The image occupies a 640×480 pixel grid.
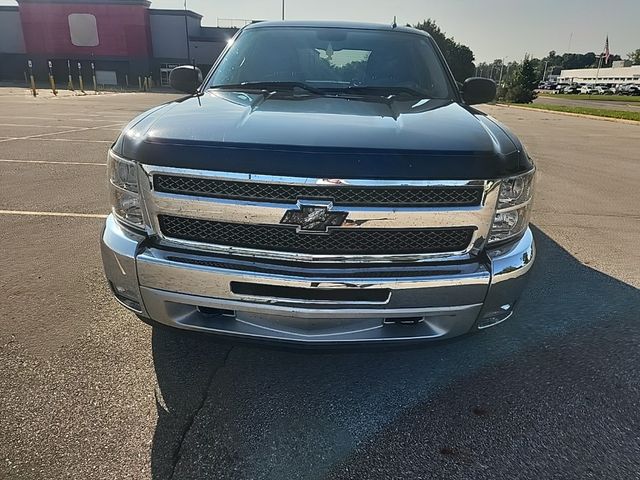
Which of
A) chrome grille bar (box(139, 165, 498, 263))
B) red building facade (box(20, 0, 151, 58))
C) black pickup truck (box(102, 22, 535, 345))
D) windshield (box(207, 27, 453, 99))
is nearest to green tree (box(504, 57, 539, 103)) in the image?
red building facade (box(20, 0, 151, 58))

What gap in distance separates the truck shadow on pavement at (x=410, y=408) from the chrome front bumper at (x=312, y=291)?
130 millimetres

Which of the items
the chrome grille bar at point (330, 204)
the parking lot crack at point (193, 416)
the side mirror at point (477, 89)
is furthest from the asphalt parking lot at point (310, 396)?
the side mirror at point (477, 89)

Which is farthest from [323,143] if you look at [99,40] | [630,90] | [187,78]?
[630,90]

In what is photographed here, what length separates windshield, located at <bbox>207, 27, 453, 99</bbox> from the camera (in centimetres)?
325

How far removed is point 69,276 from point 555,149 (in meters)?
11.0

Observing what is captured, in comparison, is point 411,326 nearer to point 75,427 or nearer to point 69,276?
point 75,427

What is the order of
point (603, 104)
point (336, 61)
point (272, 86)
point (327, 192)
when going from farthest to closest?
point (603, 104), point (336, 61), point (272, 86), point (327, 192)

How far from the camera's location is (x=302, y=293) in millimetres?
1948

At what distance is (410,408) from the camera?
7.48 ft

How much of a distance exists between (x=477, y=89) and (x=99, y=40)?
5106cm

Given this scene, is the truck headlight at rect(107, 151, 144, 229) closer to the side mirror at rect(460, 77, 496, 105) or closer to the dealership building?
the side mirror at rect(460, 77, 496, 105)

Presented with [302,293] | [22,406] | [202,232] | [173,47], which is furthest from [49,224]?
[173,47]

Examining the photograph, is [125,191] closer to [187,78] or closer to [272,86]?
[272,86]

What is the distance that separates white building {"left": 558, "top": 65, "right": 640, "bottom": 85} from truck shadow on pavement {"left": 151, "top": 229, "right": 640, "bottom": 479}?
98.3 meters
